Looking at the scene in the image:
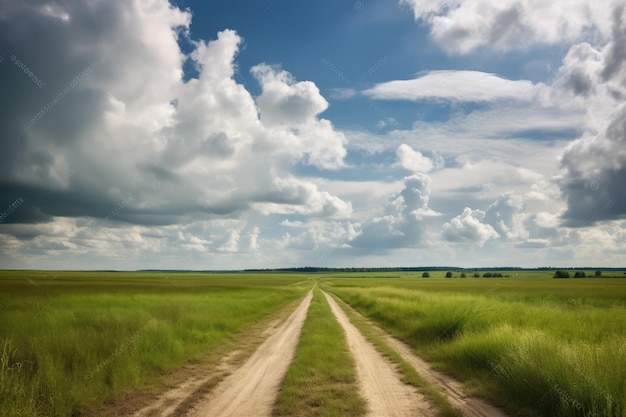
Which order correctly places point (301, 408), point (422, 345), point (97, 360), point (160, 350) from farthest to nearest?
1. point (422, 345)
2. point (160, 350)
3. point (97, 360)
4. point (301, 408)

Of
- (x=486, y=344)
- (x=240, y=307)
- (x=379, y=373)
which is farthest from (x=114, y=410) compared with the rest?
(x=240, y=307)

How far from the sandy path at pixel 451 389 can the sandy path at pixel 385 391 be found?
739 mm

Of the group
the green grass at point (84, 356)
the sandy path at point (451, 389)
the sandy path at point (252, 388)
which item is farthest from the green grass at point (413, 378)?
the green grass at point (84, 356)

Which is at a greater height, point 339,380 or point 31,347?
point 31,347

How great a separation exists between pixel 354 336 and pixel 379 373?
7.86m

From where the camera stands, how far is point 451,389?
33.7 feet

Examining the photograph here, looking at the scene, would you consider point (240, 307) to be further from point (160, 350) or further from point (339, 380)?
point (339, 380)

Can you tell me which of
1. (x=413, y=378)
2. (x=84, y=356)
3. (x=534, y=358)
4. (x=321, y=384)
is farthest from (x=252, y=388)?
(x=534, y=358)

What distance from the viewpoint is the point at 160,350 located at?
13609mm

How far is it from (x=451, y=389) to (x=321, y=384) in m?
3.42

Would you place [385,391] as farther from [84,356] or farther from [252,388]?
[84,356]

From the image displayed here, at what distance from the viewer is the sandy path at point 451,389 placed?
27.8 ft

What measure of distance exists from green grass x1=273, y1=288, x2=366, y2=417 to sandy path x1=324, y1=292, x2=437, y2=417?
276 millimetres

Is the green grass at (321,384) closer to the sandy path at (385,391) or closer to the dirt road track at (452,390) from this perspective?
the sandy path at (385,391)
